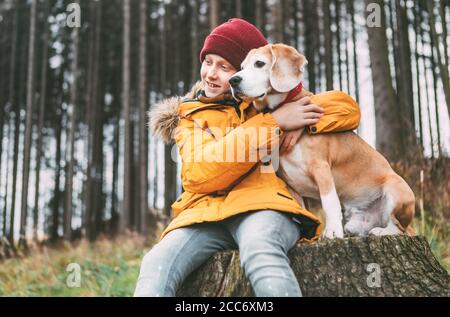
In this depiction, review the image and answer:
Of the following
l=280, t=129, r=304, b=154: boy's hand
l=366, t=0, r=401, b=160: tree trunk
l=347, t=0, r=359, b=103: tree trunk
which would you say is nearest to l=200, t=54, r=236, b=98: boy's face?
l=280, t=129, r=304, b=154: boy's hand

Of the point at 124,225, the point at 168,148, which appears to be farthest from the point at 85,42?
the point at 124,225

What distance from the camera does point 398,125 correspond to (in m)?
9.13

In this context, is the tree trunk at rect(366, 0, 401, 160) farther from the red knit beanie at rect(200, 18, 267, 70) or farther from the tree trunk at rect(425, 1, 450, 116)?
the red knit beanie at rect(200, 18, 267, 70)

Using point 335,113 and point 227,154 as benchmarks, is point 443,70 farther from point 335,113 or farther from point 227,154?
point 227,154

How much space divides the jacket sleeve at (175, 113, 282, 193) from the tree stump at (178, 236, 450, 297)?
19.4 inches

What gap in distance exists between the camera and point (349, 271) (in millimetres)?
3344

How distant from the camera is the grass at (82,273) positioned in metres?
7.27

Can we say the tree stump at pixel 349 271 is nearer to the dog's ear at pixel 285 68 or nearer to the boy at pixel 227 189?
the boy at pixel 227 189

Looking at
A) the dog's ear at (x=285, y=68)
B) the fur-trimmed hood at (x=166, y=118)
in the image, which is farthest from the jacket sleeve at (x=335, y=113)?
the fur-trimmed hood at (x=166, y=118)

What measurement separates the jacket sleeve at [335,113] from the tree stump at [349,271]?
2.79 feet

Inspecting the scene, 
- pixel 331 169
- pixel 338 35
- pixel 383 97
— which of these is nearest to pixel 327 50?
pixel 338 35

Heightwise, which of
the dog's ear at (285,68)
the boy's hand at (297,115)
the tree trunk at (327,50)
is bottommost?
the boy's hand at (297,115)

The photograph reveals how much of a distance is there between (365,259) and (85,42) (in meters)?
19.9

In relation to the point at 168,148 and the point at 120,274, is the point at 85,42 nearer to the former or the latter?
the point at 168,148
